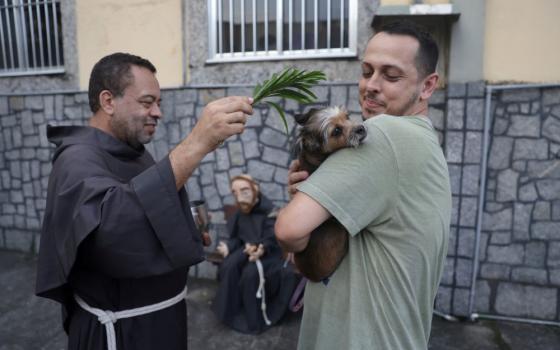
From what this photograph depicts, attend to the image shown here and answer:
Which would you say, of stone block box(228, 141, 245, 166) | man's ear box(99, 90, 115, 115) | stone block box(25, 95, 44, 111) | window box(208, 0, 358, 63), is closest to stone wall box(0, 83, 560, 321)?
window box(208, 0, 358, 63)

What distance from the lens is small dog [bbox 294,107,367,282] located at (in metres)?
1.40

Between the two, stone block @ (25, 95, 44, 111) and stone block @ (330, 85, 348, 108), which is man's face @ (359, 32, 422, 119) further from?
stone block @ (25, 95, 44, 111)

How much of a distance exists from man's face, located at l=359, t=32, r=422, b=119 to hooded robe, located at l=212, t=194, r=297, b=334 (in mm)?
3479

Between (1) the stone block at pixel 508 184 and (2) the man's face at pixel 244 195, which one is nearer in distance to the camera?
(1) the stone block at pixel 508 184

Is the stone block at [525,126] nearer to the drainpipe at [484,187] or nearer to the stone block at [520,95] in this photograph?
the stone block at [520,95]

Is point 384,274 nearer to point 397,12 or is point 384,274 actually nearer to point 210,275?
point 397,12

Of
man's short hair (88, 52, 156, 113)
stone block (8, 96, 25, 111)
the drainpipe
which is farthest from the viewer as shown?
stone block (8, 96, 25, 111)

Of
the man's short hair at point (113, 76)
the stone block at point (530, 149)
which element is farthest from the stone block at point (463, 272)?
the man's short hair at point (113, 76)

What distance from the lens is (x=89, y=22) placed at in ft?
19.5

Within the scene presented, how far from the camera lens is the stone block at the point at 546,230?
4.52m

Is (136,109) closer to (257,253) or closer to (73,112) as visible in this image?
(257,253)

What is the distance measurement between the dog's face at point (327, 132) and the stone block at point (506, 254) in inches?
151

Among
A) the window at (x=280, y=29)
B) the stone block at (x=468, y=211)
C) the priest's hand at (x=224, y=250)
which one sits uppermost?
the window at (x=280, y=29)

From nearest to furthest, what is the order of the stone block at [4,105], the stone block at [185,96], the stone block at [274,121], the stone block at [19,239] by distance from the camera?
the stone block at [274,121], the stone block at [185,96], the stone block at [4,105], the stone block at [19,239]
